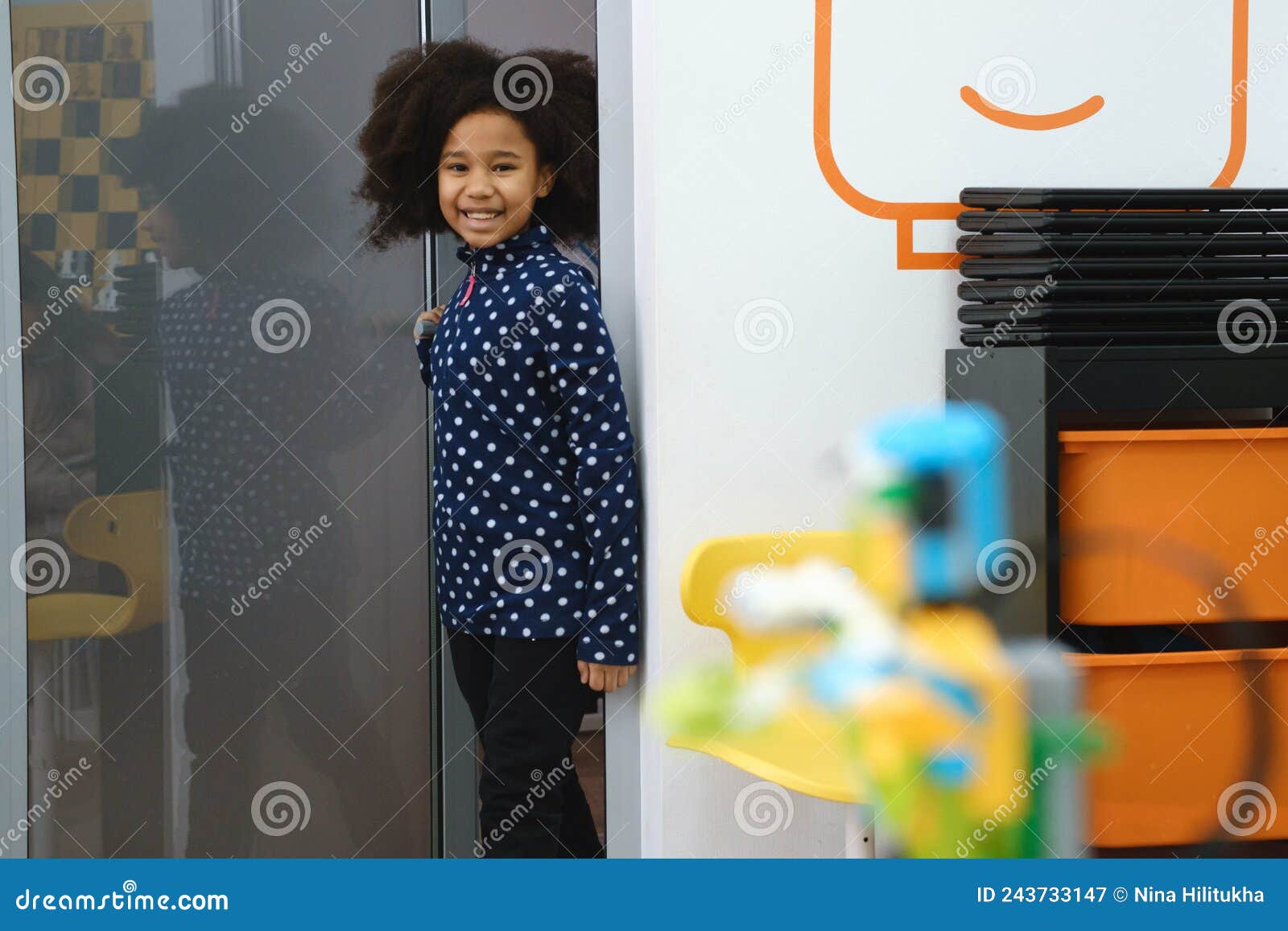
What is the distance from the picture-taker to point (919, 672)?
132 cm

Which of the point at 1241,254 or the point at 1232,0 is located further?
the point at 1232,0

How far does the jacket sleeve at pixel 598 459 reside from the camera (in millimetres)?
1834

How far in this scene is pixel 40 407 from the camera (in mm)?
2049

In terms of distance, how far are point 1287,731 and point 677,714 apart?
0.98 m

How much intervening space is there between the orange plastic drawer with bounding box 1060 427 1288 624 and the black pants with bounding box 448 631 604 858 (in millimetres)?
781

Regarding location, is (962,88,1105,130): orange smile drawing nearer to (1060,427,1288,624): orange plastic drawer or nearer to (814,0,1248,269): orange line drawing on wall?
(814,0,1248,269): orange line drawing on wall

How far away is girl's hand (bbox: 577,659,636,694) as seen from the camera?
6.14 feet

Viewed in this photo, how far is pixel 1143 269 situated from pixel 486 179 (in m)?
1.02

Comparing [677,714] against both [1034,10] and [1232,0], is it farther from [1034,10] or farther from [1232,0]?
[1232,0]

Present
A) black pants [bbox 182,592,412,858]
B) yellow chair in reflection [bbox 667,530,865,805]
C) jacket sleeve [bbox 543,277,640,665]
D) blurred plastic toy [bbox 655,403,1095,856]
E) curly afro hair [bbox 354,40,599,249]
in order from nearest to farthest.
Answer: blurred plastic toy [bbox 655,403,1095,856]
yellow chair in reflection [bbox 667,530,865,805]
jacket sleeve [bbox 543,277,640,665]
curly afro hair [bbox 354,40,599,249]
black pants [bbox 182,592,412,858]

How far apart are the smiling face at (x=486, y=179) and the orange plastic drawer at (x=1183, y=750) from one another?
1.12m

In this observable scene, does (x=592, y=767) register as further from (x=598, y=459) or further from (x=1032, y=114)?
(x=1032, y=114)

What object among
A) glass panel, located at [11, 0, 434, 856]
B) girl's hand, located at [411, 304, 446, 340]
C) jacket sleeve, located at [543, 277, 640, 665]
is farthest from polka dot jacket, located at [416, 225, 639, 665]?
glass panel, located at [11, 0, 434, 856]
